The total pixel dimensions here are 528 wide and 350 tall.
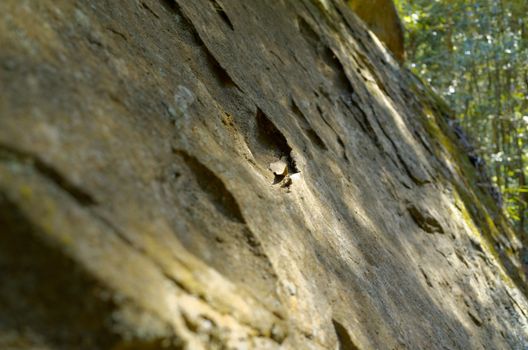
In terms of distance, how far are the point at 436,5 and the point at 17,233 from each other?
39.0 feet

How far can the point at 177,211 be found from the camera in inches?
71.6

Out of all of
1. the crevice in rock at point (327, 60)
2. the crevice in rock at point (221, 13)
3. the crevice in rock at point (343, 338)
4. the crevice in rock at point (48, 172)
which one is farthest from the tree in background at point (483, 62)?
the crevice in rock at point (48, 172)

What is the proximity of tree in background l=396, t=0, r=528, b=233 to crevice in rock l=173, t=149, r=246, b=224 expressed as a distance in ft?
31.8

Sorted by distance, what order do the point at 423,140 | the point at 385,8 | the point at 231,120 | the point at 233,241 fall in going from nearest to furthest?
the point at 233,241, the point at 231,120, the point at 423,140, the point at 385,8

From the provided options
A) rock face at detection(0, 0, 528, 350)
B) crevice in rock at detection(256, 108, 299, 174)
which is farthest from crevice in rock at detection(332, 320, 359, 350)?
crevice in rock at detection(256, 108, 299, 174)

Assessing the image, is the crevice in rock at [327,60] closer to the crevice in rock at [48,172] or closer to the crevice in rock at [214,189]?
the crevice in rock at [214,189]

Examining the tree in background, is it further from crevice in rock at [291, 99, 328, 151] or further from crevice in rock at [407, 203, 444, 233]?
crevice in rock at [291, 99, 328, 151]

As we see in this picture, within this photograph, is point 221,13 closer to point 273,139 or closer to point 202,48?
point 202,48

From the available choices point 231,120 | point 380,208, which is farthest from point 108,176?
point 380,208

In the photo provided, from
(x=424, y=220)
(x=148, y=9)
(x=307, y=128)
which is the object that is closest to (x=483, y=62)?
(x=424, y=220)

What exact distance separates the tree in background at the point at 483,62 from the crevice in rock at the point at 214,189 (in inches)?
381

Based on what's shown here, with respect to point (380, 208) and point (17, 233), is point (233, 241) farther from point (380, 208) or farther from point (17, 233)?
point (380, 208)

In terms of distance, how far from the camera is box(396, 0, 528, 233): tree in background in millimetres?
10969

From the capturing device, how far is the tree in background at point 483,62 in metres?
11.0
